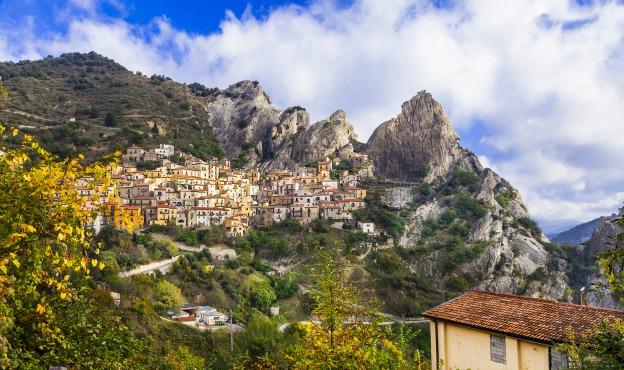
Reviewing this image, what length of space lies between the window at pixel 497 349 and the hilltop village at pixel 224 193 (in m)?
68.3

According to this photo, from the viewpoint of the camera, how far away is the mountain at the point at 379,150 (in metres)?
78.6

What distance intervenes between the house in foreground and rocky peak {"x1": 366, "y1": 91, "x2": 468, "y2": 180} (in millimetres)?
110340

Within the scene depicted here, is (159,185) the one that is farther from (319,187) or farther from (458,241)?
(458,241)

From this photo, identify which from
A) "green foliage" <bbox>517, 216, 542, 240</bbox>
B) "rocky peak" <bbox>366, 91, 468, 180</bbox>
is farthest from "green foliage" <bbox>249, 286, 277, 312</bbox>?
"rocky peak" <bbox>366, 91, 468, 180</bbox>

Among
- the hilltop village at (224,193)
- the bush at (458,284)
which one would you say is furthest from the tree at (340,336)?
the bush at (458,284)

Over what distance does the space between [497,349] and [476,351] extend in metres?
0.71

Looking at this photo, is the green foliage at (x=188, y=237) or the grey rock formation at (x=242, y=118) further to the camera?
the grey rock formation at (x=242, y=118)

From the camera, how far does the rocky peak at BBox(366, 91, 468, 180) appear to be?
12712 cm

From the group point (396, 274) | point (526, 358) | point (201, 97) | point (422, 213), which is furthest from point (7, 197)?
point (201, 97)

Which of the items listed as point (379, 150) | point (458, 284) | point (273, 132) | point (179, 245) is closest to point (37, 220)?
point (179, 245)

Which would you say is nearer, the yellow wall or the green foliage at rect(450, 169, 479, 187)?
the yellow wall

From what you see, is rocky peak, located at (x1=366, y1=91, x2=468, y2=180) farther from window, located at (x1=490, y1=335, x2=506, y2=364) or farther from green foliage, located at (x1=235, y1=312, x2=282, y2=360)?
window, located at (x1=490, y1=335, x2=506, y2=364)

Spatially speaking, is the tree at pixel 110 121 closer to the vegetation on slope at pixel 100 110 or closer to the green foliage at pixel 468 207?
the vegetation on slope at pixel 100 110

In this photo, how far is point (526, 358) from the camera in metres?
12.5
